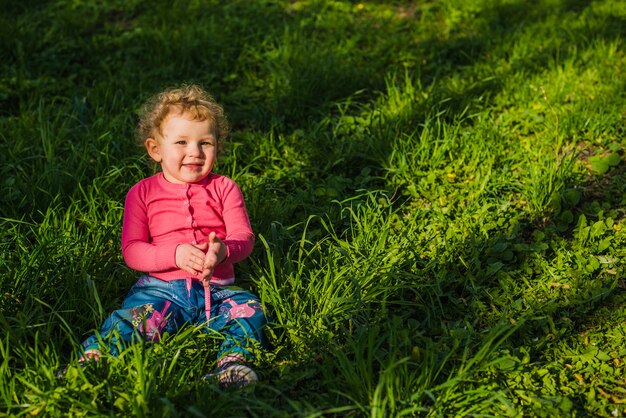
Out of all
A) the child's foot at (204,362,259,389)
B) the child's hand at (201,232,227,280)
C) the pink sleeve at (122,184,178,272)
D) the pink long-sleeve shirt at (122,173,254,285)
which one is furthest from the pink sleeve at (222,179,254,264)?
the child's foot at (204,362,259,389)

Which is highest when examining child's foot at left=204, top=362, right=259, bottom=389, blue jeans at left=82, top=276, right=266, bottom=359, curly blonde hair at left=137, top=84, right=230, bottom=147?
curly blonde hair at left=137, top=84, right=230, bottom=147

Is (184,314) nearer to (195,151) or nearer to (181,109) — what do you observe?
(195,151)

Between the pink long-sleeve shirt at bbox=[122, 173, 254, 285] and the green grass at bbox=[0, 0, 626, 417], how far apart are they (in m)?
0.19

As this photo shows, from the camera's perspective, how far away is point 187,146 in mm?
2785

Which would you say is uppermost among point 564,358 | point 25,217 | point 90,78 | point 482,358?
point 90,78

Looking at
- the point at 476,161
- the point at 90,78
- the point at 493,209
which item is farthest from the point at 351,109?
the point at 90,78

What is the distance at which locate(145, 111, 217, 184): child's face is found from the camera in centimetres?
278

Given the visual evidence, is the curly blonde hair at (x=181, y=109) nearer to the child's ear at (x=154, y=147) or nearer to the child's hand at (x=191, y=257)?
the child's ear at (x=154, y=147)

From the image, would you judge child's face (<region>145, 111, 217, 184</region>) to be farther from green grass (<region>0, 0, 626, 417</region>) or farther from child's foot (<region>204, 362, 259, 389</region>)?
child's foot (<region>204, 362, 259, 389</region>)

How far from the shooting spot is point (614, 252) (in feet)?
10.4

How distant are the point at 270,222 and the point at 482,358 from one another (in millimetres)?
1333

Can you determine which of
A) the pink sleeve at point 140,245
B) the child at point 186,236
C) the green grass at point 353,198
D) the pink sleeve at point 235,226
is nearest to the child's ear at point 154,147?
the child at point 186,236

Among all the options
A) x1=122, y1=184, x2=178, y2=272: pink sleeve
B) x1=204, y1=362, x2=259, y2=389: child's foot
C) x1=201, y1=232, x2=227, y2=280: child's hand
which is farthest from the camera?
x1=122, y1=184, x2=178, y2=272: pink sleeve

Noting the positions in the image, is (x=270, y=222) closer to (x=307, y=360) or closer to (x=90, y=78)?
(x=307, y=360)
